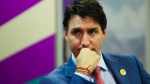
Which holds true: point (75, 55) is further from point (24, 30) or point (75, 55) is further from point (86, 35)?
point (24, 30)

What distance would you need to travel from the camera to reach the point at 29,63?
8.59 feet

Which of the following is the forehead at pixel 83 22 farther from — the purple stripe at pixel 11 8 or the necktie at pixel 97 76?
the purple stripe at pixel 11 8

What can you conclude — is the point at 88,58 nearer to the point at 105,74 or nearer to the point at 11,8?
the point at 105,74

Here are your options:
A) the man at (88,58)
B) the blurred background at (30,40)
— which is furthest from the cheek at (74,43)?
the blurred background at (30,40)

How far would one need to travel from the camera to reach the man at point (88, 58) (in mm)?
1402

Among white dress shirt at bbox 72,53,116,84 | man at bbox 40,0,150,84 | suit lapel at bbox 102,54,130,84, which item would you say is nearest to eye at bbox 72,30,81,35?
man at bbox 40,0,150,84

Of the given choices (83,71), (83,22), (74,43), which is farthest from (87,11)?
(83,71)

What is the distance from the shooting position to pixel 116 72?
1.53 metres

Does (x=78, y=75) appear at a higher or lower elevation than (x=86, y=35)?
lower

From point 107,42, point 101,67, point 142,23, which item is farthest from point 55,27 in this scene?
point 101,67

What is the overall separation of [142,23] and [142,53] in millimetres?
279

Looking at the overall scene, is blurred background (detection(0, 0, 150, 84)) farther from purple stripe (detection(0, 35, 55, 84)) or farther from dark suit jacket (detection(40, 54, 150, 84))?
dark suit jacket (detection(40, 54, 150, 84))

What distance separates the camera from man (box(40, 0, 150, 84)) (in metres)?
1.40

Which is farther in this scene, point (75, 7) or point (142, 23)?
point (142, 23)
